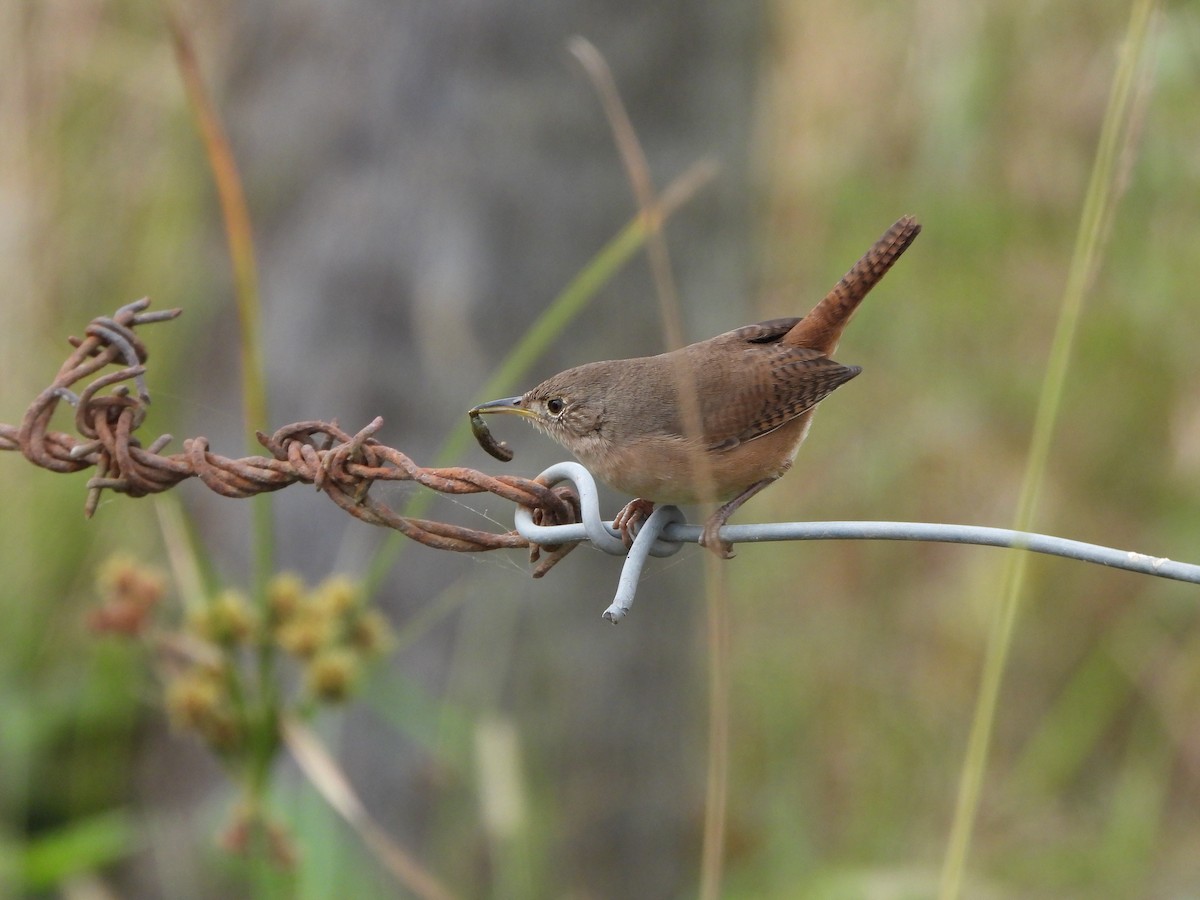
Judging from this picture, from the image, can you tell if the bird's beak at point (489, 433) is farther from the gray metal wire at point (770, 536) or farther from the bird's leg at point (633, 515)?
the bird's leg at point (633, 515)

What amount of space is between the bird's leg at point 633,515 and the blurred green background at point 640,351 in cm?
114

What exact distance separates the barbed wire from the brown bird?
382 mm

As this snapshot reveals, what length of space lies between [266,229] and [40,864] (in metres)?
2.39

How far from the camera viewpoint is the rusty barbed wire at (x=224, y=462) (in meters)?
1.91

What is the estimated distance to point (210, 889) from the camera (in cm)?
470

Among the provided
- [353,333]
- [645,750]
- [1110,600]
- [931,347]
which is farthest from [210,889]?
[1110,600]

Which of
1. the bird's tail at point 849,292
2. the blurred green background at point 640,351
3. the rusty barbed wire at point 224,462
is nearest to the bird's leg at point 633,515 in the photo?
the rusty barbed wire at point 224,462

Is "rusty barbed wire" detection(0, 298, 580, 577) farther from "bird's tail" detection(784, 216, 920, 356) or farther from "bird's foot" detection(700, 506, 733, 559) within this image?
"bird's tail" detection(784, 216, 920, 356)

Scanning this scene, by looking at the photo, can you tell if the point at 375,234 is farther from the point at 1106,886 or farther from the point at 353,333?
the point at 1106,886

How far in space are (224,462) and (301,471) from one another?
13 centimetres

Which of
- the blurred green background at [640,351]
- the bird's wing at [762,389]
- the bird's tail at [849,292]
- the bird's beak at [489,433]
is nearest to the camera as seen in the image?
the bird's beak at [489,433]

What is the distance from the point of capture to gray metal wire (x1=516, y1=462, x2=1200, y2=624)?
5.13 ft

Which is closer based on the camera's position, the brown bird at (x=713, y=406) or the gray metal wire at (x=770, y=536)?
the gray metal wire at (x=770, y=536)

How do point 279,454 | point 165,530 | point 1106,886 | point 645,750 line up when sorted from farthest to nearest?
1. point 645,750
2. point 1106,886
3. point 165,530
4. point 279,454
